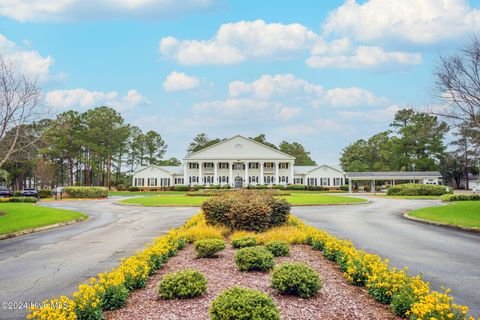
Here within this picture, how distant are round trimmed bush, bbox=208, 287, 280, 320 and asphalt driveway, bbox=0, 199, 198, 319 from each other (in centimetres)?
314

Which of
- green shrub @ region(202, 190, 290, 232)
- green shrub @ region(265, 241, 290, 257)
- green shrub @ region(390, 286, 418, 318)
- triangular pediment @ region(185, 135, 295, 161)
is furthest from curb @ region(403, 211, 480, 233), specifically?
triangular pediment @ region(185, 135, 295, 161)

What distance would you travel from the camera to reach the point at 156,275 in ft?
25.4

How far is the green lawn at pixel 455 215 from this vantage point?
59.1 feet

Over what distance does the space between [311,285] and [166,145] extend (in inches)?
4005

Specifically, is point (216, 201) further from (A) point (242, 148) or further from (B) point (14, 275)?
(A) point (242, 148)

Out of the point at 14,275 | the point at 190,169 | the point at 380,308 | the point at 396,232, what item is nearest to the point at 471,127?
the point at 396,232

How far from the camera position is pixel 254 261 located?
7.84 m

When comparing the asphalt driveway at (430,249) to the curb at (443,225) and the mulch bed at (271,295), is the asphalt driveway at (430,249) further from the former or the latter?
the mulch bed at (271,295)

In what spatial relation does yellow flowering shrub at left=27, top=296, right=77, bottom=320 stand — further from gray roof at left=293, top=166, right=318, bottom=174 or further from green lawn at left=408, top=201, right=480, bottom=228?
gray roof at left=293, top=166, right=318, bottom=174

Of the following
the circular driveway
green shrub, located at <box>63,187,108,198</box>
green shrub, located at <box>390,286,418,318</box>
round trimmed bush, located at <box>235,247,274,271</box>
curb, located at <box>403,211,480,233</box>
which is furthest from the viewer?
green shrub, located at <box>63,187,108,198</box>

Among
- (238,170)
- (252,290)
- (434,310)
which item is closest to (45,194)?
(238,170)

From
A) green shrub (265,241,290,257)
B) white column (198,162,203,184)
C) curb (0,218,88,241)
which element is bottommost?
curb (0,218,88,241)

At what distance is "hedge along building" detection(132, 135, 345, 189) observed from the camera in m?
73.0

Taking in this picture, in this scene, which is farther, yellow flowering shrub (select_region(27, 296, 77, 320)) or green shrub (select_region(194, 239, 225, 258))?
green shrub (select_region(194, 239, 225, 258))
